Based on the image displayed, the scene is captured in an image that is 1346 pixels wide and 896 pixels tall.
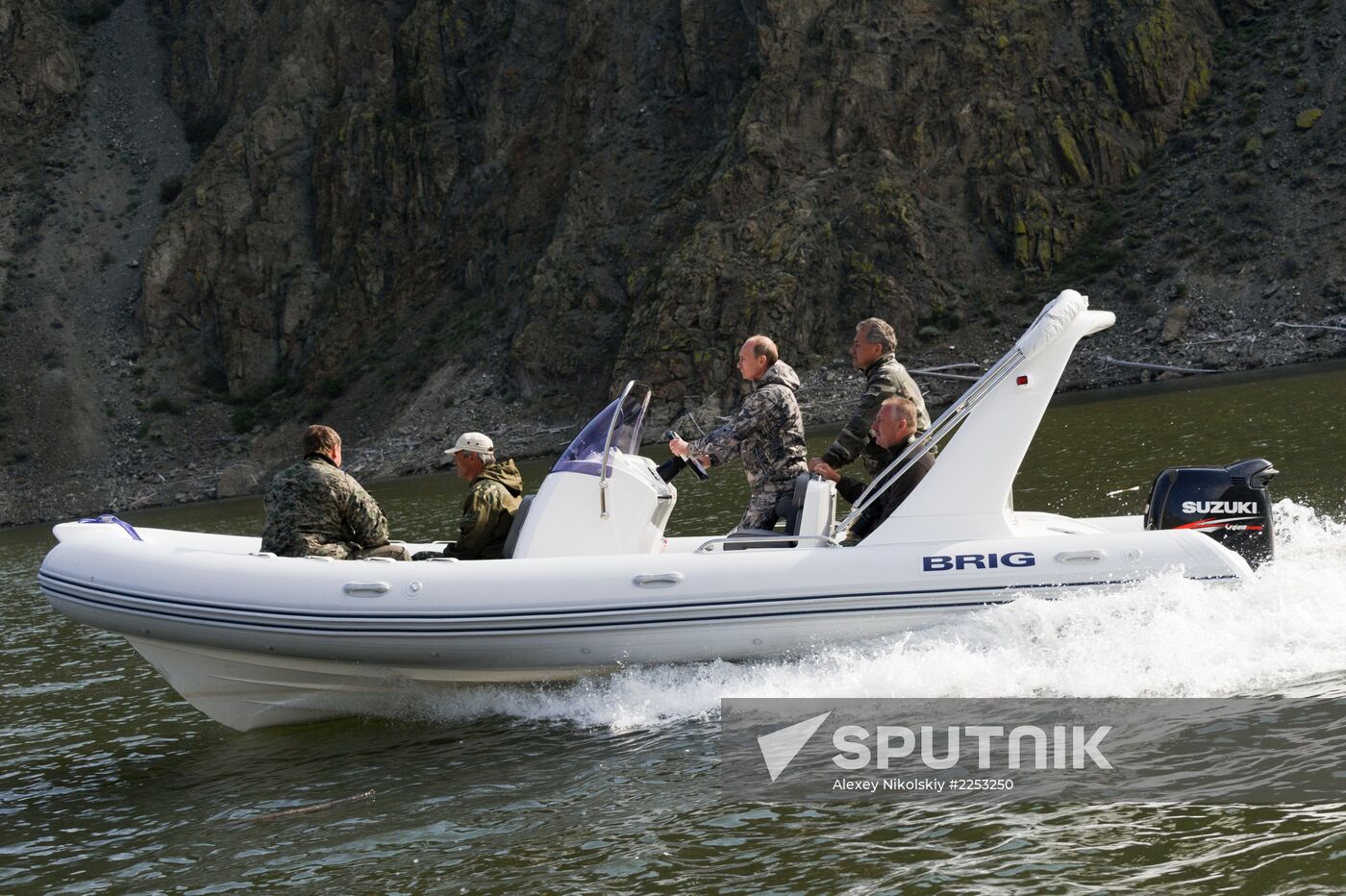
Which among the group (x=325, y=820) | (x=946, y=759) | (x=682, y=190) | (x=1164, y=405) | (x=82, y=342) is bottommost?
(x=325, y=820)

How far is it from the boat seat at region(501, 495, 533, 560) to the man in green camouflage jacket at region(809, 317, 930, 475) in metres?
1.85

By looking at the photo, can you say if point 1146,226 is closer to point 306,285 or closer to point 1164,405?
point 1164,405

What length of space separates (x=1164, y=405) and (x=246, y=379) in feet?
139

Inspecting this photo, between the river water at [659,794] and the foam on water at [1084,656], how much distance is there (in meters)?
0.01

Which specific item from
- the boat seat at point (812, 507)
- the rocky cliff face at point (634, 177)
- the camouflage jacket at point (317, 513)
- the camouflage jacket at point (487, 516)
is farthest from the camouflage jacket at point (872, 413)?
the rocky cliff face at point (634, 177)

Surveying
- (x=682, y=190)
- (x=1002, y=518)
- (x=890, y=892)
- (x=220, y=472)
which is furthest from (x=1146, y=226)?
(x=890, y=892)

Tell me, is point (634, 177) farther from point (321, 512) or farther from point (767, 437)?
point (767, 437)

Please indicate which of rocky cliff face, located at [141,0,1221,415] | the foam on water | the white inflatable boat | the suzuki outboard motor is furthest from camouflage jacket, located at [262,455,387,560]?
rocky cliff face, located at [141,0,1221,415]

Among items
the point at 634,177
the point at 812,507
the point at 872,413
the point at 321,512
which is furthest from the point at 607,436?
the point at 634,177

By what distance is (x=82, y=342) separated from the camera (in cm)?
5772

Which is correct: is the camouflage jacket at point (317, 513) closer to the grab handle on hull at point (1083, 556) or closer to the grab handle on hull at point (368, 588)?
the grab handle on hull at point (368, 588)

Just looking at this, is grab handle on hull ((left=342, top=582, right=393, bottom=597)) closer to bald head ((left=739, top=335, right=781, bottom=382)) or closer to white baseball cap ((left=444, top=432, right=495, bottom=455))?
white baseball cap ((left=444, top=432, right=495, bottom=455))

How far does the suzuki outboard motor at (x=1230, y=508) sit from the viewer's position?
7309mm

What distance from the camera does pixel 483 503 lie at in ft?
26.9
